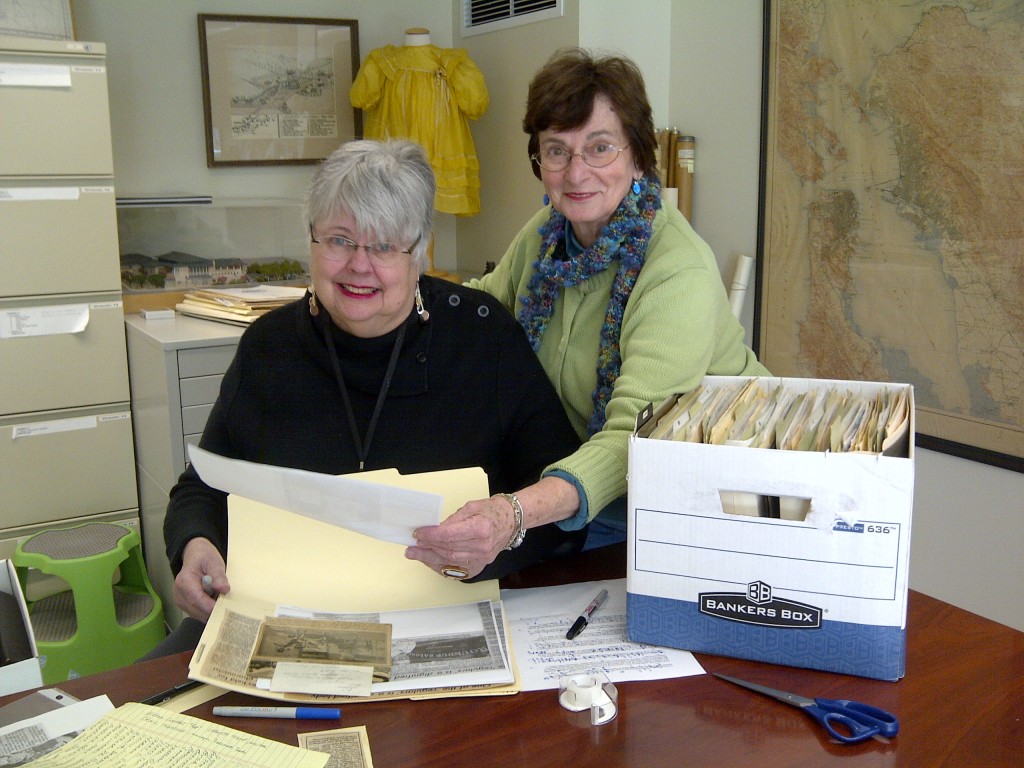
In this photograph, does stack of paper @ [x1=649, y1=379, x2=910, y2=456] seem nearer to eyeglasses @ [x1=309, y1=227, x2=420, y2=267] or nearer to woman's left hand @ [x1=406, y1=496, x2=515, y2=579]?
woman's left hand @ [x1=406, y1=496, x2=515, y2=579]

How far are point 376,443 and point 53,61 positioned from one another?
1.95 meters

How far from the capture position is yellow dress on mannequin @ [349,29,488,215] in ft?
11.2

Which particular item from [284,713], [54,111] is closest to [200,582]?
[284,713]

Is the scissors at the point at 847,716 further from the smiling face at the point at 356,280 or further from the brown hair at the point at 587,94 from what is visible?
the brown hair at the point at 587,94

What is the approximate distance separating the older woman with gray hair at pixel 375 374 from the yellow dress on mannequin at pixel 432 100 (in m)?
1.95

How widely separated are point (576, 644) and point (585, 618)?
45 millimetres

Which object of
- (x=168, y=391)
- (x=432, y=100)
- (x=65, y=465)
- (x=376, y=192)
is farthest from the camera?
(x=432, y=100)

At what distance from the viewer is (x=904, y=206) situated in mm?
2553

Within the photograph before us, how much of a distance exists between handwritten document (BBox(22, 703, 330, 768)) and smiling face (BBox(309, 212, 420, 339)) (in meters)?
0.72

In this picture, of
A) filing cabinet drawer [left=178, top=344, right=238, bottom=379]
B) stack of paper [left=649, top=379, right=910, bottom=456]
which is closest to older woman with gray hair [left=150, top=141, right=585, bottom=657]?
stack of paper [left=649, top=379, right=910, bottom=456]

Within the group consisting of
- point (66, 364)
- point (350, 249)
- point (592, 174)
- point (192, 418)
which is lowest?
point (192, 418)

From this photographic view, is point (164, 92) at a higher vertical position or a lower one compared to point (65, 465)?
higher

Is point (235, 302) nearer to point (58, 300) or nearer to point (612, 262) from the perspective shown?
point (58, 300)

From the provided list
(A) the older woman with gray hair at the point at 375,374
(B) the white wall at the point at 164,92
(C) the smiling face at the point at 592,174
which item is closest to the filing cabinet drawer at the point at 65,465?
(B) the white wall at the point at 164,92
